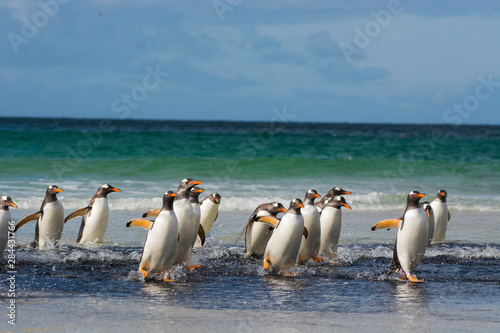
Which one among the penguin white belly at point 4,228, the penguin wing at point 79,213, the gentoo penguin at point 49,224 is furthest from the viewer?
the penguin wing at point 79,213

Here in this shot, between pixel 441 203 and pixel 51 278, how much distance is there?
5.96m

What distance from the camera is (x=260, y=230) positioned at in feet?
27.0

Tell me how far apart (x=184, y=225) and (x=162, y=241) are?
1.99 ft

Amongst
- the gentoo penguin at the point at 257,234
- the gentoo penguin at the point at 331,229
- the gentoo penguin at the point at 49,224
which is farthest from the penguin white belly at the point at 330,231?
the gentoo penguin at the point at 49,224

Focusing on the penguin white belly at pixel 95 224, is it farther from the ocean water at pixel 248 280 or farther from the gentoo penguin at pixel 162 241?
the gentoo penguin at pixel 162 241

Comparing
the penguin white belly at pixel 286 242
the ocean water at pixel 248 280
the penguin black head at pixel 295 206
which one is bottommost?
the ocean water at pixel 248 280

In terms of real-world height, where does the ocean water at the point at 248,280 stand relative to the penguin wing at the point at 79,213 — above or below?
below

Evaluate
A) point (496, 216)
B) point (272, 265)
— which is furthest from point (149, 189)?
point (272, 265)

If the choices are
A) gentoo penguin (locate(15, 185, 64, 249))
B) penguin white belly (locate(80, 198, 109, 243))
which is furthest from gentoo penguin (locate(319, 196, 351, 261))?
gentoo penguin (locate(15, 185, 64, 249))

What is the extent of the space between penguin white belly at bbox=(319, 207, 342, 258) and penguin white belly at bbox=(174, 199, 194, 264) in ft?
6.32

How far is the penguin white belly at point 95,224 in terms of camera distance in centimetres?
896

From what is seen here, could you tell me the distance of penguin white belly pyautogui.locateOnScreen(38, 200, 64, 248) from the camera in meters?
8.74

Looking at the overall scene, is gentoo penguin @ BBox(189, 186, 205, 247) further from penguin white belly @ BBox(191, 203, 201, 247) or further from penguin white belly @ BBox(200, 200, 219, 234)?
penguin white belly @ BBox(200, 200, 219, 234)

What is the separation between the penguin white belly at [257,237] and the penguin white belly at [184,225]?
1.20 m
